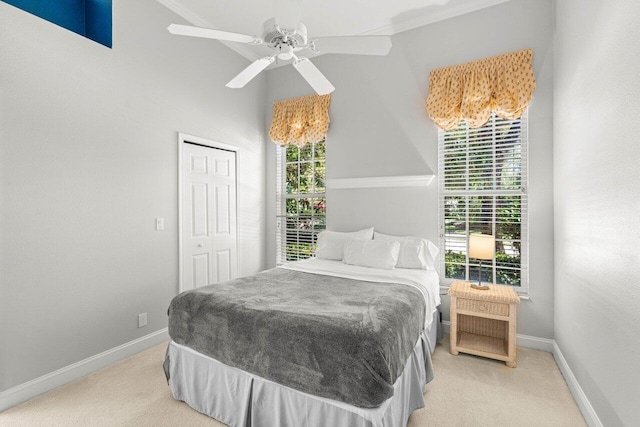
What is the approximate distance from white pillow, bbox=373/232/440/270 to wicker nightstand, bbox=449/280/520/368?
0.32m

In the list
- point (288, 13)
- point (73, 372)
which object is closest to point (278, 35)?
point (288, 13)

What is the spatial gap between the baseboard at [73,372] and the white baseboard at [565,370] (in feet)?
9.81

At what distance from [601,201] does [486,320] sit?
1.68 meters

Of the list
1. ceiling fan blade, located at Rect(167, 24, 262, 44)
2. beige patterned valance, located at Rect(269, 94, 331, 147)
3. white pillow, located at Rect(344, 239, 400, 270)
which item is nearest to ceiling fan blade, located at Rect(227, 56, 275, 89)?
ceiling fan blade, located at Rect(167, 24, 262, 44)

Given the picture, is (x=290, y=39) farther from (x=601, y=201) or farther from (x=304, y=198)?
(x=304, y=198)

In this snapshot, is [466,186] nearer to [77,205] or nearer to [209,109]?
[209,109]

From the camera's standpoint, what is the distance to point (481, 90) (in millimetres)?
2898

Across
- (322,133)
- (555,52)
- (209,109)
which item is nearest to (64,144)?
(209,109)

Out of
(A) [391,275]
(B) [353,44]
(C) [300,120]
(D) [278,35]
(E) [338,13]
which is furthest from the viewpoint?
(C) [300,120]

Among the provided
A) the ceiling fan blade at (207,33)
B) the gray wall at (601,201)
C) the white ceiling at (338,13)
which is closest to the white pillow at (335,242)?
the gray wall at (601,201)

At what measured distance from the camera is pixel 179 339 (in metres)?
2.05

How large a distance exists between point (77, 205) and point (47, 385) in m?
1.33

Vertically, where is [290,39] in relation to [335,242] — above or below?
above

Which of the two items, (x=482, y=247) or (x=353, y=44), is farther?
(x=482, y=247)
